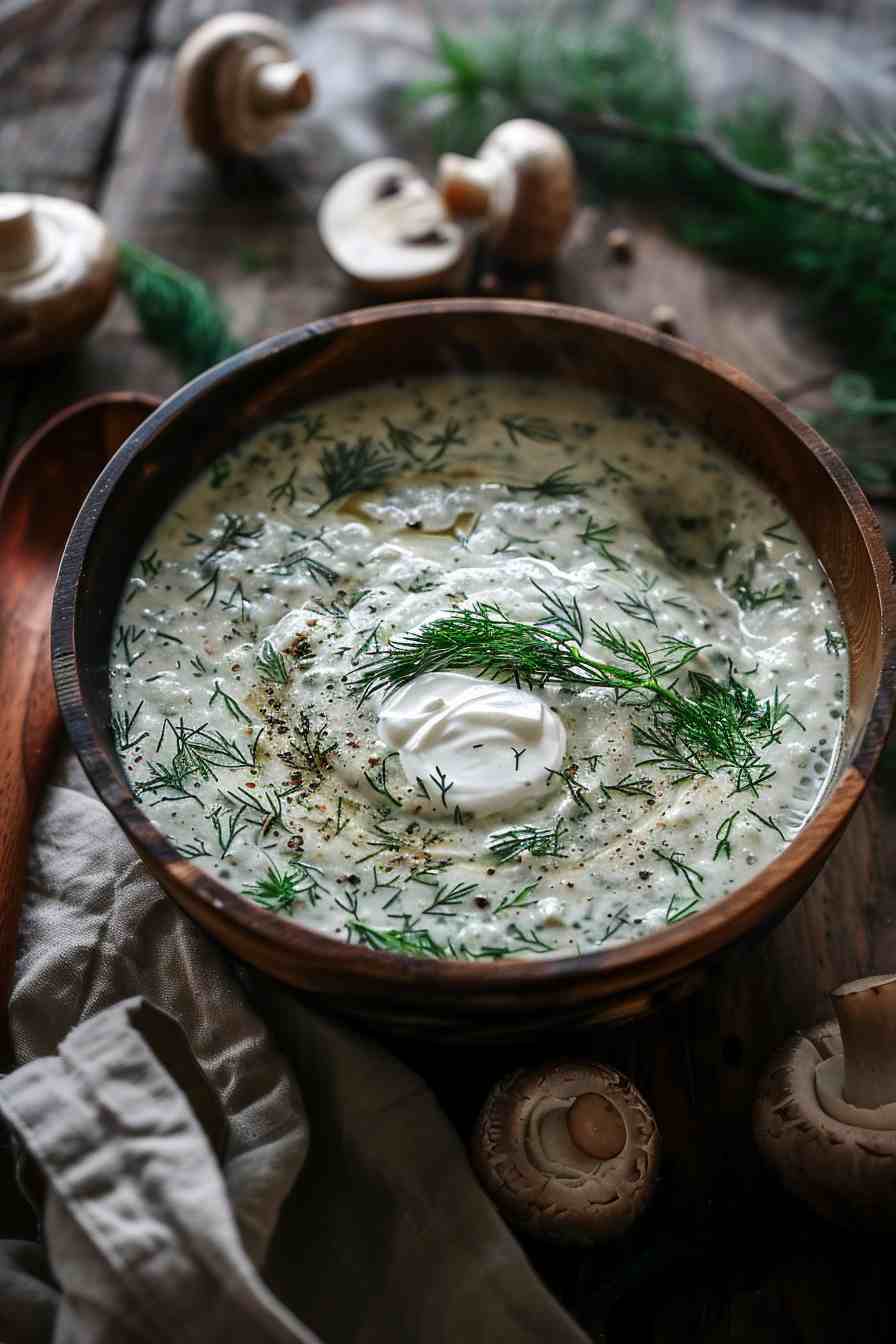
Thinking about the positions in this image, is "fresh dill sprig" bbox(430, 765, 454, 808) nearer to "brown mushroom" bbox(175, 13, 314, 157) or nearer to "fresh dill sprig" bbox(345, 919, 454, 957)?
"fresh dill sprig" bbox(345, 919, 454, 957)

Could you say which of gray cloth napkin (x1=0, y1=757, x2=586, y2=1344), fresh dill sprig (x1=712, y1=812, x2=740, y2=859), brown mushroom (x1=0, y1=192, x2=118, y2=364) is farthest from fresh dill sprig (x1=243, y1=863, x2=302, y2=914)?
brown mushroom (x1=0, y1=192, x2=118, y2=364)

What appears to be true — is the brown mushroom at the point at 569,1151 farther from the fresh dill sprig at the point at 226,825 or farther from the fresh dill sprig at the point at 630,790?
the fresh dill sprig at the point at 226,825

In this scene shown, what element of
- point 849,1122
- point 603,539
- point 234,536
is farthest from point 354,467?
point 849,1122

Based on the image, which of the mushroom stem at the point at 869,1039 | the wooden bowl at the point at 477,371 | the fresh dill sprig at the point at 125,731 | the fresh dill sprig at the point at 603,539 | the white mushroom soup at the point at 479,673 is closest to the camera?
the wooden bowl at the point at 477,371

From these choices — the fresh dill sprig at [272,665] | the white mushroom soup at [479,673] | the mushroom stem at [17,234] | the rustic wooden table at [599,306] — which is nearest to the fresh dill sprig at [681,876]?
the white mushroom soup at [479,673]

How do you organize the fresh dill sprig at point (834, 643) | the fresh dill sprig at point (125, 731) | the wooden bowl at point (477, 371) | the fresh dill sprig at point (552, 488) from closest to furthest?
the wooden bowl at point (477, 371) → the fresh dill sprig at point (125, 731) → the fresh dill sprig at point (834, 643) → the fresh dill sprig at point (552, 488)

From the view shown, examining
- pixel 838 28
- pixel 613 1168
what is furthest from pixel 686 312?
pixel 613 1168

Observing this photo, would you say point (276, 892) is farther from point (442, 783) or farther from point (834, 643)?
point (834, 643)
